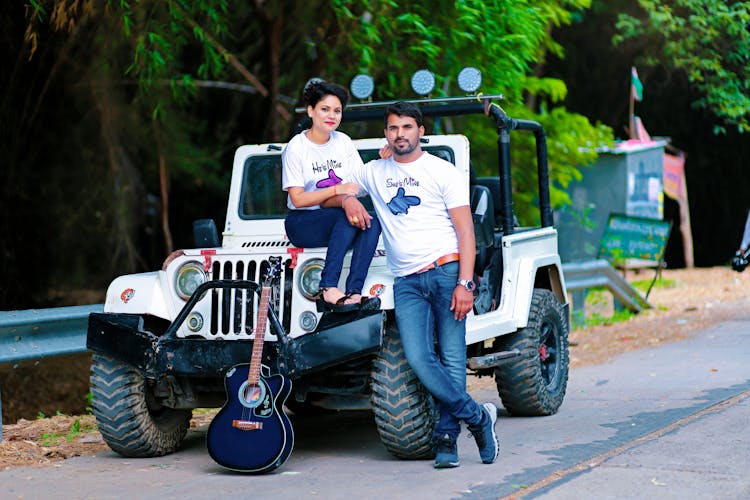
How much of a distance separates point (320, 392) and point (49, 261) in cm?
1134

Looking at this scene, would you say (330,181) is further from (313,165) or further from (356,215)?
(356,215)

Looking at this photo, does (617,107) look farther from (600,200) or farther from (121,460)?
(121,460)

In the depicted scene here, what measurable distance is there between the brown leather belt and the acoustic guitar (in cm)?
92

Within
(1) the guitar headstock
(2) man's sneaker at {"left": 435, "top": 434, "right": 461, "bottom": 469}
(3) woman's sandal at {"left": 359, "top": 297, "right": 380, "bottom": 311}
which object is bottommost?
(2) man's sneaker at {"left": 435, "top": 434, "right": 461, "bottom": 469}

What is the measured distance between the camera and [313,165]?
7.80 m

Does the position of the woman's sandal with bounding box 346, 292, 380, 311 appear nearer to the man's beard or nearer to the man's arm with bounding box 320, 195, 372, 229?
the man's arm with bounding box 320, 195, 372, 229

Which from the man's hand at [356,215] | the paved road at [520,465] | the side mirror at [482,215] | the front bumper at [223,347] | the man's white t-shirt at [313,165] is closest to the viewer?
the paved road at [520,465]

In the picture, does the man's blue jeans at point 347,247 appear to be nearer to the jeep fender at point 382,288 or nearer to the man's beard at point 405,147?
the jeep fender at point 382,288

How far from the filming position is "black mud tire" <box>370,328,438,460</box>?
712cm

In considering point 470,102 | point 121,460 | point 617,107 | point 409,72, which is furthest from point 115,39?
point 617,107

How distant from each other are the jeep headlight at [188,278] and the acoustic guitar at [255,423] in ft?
2.32

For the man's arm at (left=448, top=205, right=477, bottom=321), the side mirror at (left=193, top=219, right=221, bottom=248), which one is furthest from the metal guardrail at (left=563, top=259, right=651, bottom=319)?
the man's arm at (left=448, top=205, right=477, bottom=321)

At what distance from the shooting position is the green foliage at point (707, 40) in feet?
68.3

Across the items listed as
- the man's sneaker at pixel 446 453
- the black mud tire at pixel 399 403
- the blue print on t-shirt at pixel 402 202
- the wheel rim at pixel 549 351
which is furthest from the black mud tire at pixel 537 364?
the blue print on t-shirt at pixel 402 202
